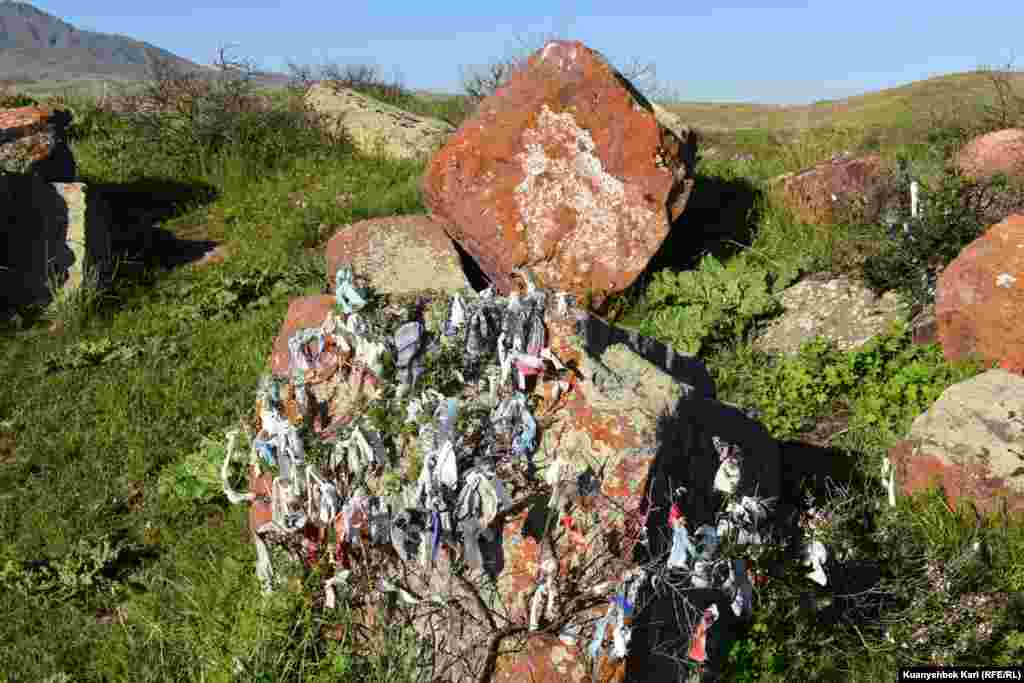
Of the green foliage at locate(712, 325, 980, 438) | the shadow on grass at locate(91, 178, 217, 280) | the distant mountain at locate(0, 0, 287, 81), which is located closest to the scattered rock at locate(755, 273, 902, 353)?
the green foliage at locate(712, 325, 980, 438)

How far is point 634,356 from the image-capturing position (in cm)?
333

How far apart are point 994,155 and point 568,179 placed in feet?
13.2

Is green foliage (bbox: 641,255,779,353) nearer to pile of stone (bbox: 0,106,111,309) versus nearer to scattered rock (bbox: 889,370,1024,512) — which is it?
scattered rock (bbox: 889,370,1024,512)

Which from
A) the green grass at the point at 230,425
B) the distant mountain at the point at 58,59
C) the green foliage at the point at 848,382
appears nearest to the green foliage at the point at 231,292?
the green grass at the point at 230,425

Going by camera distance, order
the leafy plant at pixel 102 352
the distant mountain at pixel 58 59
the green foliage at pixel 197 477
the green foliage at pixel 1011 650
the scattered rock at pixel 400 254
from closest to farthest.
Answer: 1. the green foliage at pixel 1011 650
2. the green foliage at pixel 197 477
3. the leafy plant at pixel 102 352
4. the scattered rock at pixel 400 254
5. the distant mountain at pixel 58 59

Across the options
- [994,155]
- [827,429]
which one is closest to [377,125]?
[994,155]

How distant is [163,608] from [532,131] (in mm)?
4416

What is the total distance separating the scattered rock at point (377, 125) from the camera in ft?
34.8

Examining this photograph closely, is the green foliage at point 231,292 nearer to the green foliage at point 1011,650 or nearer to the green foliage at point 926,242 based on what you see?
the green foliage at point 926,242

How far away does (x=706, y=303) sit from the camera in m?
6.66

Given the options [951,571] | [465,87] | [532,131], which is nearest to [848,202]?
[532,131]

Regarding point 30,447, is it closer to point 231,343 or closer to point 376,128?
point 231,343

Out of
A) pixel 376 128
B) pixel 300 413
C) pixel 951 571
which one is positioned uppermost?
pixel 376 128

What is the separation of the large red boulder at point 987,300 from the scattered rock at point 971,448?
75cm
